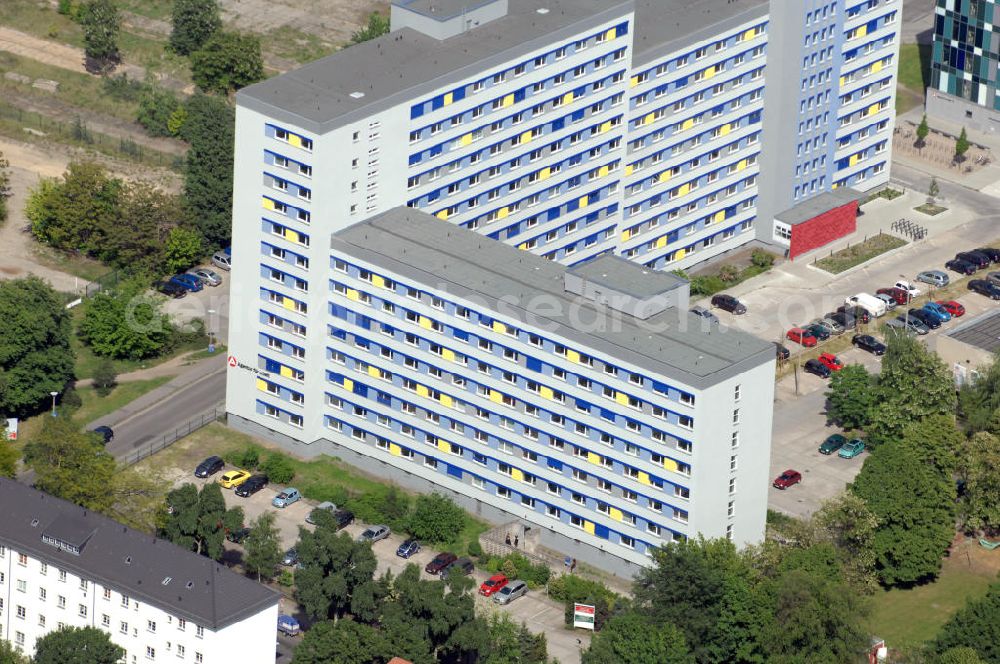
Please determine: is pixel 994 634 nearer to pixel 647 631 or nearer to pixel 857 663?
pixel 857 663

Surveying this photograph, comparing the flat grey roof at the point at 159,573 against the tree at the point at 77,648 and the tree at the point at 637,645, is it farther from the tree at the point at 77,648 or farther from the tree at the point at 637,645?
the tree at the point at 637,645

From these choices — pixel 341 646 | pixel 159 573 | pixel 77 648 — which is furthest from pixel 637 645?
pixel 77 648

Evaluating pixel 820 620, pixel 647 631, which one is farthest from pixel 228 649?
pixel 820 620

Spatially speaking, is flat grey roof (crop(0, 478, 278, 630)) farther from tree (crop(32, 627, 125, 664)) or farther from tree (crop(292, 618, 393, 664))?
tree (crop(292, 618, 393, 664))

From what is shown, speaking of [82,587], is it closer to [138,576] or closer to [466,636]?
[138,576]

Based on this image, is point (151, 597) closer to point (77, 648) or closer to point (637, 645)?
point (77, 648)

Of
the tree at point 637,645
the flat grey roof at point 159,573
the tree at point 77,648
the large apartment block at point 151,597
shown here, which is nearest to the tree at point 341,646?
the large apartment block at point 151,597
